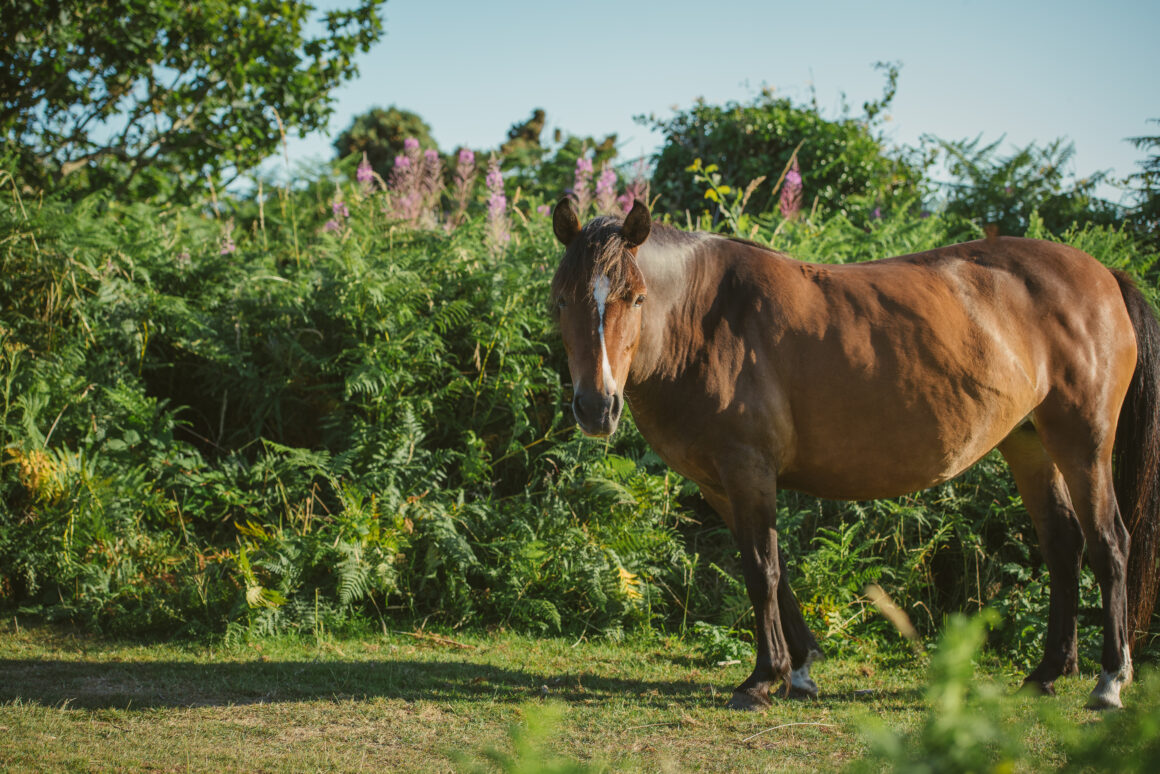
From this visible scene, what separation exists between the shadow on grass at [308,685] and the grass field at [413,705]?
0.04ft

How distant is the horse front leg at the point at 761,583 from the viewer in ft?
12.1

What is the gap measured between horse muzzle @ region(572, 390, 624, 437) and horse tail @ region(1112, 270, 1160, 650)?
2.81m

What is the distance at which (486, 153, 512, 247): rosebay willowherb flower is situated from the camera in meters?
6.49

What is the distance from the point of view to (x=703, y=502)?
232 inches

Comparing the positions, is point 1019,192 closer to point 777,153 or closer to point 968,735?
point 777,153

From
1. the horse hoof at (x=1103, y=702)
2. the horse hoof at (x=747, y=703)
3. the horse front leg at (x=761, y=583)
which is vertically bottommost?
the horse hoof at (x=747, y=703)

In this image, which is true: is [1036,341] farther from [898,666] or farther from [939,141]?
[939,141]

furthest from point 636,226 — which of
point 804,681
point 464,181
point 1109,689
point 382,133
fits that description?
point 382,133

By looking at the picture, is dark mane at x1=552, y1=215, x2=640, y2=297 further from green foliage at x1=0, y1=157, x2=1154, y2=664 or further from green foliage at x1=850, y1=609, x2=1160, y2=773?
green foliage at x1=850, y1=609, x2=1160, y2=773

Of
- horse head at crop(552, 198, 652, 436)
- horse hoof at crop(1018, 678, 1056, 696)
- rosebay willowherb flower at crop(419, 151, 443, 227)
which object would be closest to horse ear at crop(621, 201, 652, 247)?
horse head at crop(552, 198, 652, 436)

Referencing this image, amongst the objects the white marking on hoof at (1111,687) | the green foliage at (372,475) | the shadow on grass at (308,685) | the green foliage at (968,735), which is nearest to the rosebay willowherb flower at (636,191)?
the green foliage at (372,475)

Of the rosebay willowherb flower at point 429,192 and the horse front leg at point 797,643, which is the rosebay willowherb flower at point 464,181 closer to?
the rosebay willowherb flower at point 429,192

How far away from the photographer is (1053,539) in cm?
426

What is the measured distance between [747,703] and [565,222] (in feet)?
7.49
